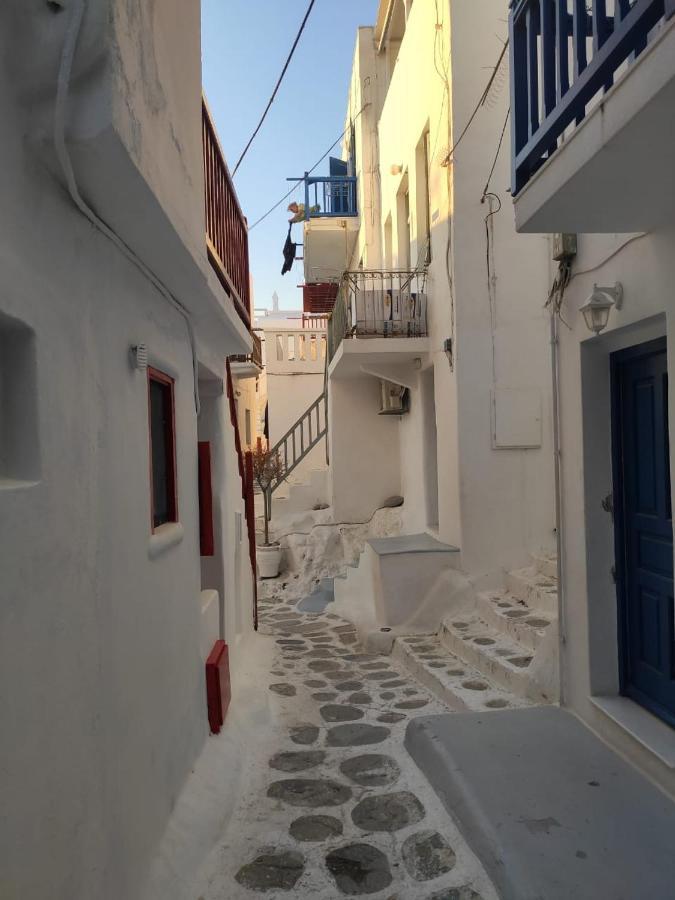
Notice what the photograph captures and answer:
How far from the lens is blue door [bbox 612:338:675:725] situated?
375cm

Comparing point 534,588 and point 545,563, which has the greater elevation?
point 545,563

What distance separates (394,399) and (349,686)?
5621 mm

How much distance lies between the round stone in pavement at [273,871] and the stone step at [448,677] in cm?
213

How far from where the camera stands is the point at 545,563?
23.4ft

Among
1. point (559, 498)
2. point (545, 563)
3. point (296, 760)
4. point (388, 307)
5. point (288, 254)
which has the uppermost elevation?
point (288, 254)

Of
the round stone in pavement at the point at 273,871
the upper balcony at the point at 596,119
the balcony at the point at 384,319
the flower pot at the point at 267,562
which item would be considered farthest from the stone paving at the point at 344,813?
the flower pot at the point at 267,562

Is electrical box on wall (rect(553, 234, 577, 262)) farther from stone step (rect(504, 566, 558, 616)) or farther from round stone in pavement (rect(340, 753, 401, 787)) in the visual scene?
round stone in pavement (rect(340, 753, 401, 787))

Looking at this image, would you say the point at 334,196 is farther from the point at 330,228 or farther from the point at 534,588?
the point at 534,588

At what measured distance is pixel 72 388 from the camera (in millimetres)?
2330

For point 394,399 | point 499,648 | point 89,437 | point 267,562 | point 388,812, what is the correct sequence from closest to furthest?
point 89,437, point 388,812, point 499,648, point 394,399, point 267,562

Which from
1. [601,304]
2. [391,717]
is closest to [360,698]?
[391,717]

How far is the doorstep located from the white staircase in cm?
66

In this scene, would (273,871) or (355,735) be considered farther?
(355,735)

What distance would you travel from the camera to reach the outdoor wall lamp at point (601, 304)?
3.79 meters
